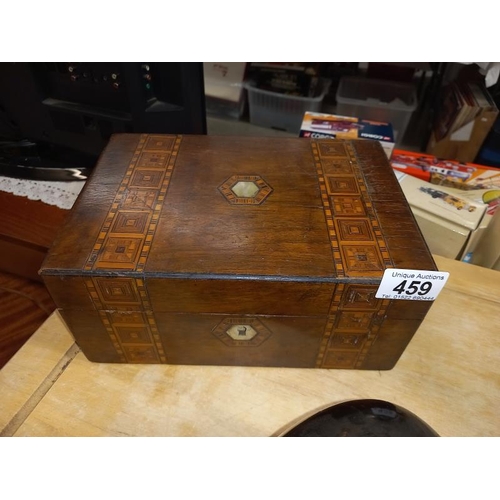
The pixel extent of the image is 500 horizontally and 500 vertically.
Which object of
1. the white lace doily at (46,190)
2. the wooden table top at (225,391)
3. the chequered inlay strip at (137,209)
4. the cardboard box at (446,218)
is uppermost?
the chequered inlay strip at (137,209)

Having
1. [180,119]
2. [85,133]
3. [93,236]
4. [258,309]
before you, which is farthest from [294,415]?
[85,133]

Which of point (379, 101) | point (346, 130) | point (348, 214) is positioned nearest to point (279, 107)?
point (379, 101)

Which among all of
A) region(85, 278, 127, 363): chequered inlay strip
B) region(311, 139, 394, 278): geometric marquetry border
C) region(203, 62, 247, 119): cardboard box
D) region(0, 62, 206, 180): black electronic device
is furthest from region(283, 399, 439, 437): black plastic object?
region(203, 62, 247, 119): cardboard box

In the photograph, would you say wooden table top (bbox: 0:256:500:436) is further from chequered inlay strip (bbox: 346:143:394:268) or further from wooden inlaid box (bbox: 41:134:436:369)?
chequered inlay strip (bbox: 346:143:394:268)

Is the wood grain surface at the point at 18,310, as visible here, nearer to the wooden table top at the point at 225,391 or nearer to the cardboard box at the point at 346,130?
the wooden table top at the point at 225,391

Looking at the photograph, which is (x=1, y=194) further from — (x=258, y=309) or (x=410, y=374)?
(x=410, y=374)

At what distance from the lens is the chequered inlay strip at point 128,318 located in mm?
574

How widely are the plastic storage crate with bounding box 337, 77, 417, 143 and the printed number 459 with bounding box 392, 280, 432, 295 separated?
1102 mm

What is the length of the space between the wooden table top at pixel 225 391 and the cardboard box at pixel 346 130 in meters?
0.49

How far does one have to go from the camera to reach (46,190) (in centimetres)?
96

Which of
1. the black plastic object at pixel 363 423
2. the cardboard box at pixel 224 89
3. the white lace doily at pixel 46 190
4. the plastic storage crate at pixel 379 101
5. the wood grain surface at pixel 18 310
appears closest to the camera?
the black plastic object at pixel 363 423

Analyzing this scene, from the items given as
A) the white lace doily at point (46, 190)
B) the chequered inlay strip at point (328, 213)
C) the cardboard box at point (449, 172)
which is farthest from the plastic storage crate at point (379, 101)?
the white lace doily at point (46, 190)

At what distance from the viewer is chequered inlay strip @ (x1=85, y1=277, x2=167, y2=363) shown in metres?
0.57

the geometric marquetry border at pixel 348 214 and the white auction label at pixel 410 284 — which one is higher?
the geometric marquetry border at pixel 348 214
